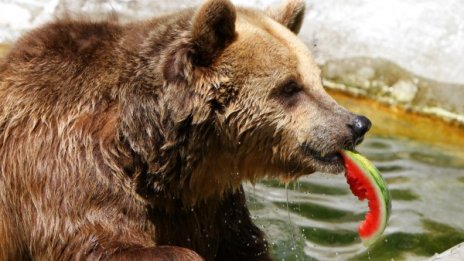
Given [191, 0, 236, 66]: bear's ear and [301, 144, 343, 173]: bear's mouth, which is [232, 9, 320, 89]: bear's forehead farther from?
[301, 144, 343, 173]: bear's mouth

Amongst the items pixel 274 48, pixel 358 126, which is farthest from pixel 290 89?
pixel 358 126

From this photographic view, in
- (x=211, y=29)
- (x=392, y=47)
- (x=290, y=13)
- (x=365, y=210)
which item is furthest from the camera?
(x=392, y=47)

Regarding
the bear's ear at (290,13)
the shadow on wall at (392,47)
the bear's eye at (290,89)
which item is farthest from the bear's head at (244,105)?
the shadow on wall at (392,47)

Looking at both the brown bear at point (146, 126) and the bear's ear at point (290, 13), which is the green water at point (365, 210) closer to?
the bear's ear at point (290, 13)

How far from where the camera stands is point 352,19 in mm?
9852

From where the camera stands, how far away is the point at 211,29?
15.9ft

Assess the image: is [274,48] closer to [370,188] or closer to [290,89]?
[290,89]

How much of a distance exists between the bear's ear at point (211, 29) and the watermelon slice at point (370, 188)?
82 cm

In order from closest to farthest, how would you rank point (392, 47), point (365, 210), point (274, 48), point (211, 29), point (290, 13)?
1. point (211, 29)
2. point (274, 48)
3. point (290, 13)
4. point (365, 210)
5. point (392, 47)

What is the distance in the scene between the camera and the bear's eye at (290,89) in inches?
196

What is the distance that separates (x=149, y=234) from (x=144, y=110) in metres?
0.62

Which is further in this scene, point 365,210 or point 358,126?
point 365,210

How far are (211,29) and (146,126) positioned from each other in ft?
1.89

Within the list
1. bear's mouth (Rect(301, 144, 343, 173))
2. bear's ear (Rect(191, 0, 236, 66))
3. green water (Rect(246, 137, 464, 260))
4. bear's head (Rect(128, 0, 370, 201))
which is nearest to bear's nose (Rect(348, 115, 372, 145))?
bear's head (Rect(128, 0, 370, 201))
